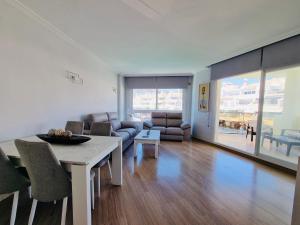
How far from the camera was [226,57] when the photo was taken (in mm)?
3713

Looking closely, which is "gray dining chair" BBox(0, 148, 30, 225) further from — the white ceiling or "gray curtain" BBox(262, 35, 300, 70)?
"gray curtain" BBox(262, 35, 300, 70)

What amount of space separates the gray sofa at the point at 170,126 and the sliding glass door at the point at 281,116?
2194 mm

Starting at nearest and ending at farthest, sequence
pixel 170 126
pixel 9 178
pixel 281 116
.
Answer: pixel 9 178 < pixel 281 116 < pixel 170 126

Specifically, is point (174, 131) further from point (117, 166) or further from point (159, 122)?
point (117, 166)

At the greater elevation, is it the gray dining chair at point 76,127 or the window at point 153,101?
the window at point 153,101

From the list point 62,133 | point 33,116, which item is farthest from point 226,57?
point 33,116

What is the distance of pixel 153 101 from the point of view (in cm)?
621

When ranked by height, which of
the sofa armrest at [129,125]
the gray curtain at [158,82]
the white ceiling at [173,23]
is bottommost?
the sofa armrest at [129,125]

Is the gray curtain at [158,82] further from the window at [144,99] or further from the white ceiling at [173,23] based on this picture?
the white ceiling at [173,23]

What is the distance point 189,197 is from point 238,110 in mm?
3672

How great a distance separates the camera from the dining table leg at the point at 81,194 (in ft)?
3.86

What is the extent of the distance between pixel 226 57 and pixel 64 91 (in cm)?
394

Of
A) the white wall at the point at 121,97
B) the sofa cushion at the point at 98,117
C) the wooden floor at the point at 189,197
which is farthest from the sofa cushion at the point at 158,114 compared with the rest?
the wooden floor at the point at 189,197

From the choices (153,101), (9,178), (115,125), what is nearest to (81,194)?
(9,178)
